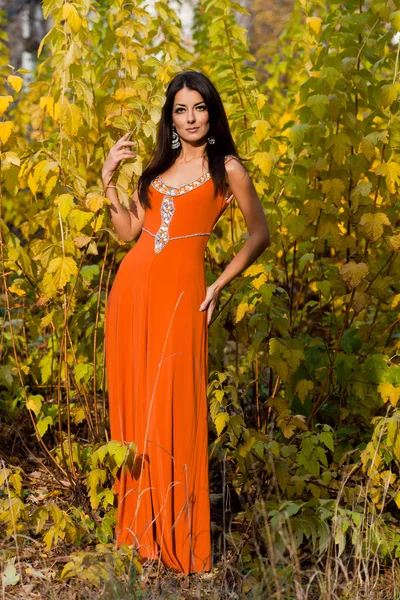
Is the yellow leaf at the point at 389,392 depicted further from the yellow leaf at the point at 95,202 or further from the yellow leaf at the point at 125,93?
the yellow leaf at the point at 125,93

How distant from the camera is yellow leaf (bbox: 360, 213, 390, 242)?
3.03 meters

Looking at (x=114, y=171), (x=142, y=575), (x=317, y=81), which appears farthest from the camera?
(x=317, y=81)

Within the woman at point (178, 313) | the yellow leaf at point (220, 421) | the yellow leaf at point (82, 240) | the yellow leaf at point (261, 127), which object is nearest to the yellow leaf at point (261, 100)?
the yellow leaf at point (261, 127)

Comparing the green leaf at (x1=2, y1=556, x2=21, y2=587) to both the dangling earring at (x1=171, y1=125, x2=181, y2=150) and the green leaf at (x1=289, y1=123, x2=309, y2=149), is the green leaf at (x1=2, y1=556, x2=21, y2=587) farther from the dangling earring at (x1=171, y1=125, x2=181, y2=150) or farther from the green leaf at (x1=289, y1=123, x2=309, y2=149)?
the green leaf at (x1=289, y1=123, x2=309, y2=149)

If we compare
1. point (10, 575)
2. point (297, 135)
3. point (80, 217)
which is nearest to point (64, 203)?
point (80, 217)

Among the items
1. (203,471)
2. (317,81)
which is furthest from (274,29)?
(203,471)

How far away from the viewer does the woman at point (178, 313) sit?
2.71 metres

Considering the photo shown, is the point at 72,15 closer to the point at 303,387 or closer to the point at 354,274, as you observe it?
the point at 354,274

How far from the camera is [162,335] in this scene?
2.73 m

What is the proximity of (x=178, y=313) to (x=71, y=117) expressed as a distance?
0.78m

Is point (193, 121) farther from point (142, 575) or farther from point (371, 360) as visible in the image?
point (142, 575)

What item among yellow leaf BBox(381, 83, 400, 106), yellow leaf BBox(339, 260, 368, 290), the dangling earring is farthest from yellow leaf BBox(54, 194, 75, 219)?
yellow leaf BBox(381, 83, 400, 106)

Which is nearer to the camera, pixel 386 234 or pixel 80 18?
pixel 80 18

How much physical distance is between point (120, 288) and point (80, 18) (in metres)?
0.92
